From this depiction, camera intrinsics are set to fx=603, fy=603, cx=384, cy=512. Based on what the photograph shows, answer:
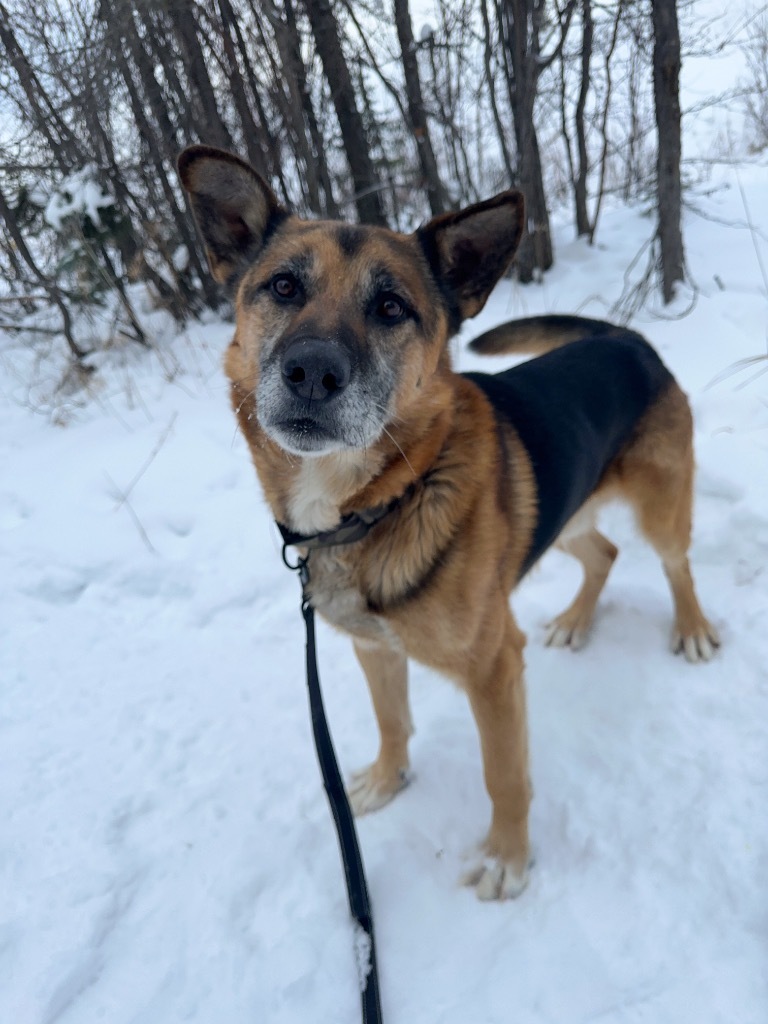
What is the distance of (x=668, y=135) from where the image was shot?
5188 mm

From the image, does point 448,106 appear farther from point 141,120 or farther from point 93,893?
point 93,893

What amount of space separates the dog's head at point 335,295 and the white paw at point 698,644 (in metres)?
1.68

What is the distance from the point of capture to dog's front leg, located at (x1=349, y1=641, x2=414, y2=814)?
7.41 ft

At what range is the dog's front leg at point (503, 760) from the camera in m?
1.91

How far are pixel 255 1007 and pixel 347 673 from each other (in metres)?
1.33

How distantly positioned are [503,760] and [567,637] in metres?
1.03

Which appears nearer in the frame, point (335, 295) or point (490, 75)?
point (335, 295)

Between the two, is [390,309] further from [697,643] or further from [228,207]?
[697,643]

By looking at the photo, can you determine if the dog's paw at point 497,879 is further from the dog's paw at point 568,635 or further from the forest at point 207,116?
the forest at point 207,116

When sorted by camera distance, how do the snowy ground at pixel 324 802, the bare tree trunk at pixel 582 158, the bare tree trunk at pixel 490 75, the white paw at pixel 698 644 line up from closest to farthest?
the snowy ground at pixel 324 802
the white paw at pixel 698 644
the bare tree trunk at pixel 490 75
the bare tree trunk at pixel 582 158

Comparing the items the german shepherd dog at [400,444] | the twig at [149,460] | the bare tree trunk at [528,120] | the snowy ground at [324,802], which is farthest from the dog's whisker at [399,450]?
the bare tree trunk at [528,120]

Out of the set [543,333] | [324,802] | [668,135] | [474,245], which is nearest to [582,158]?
[668,135]

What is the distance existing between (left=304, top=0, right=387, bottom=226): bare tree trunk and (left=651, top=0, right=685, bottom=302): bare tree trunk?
2.73 m

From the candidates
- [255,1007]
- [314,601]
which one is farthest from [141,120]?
[255,1007]
